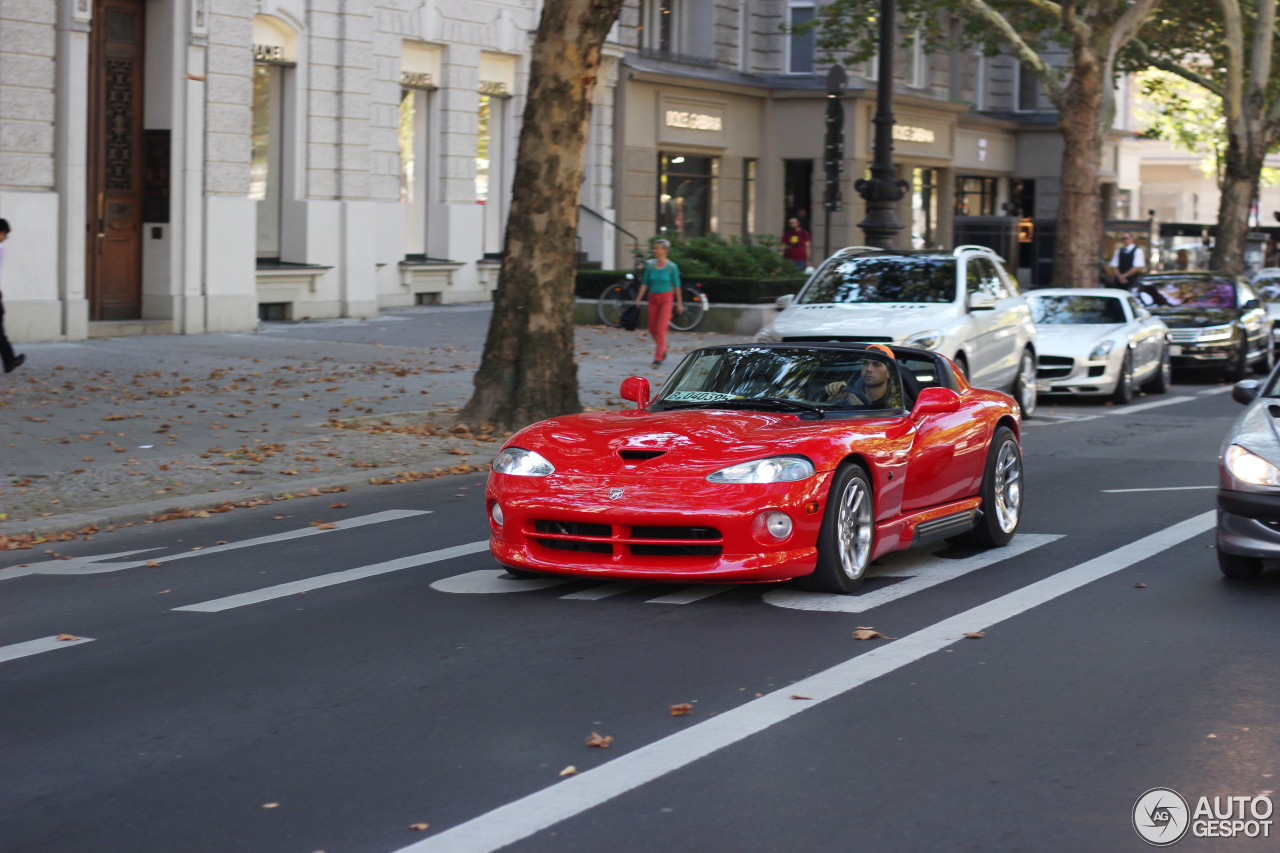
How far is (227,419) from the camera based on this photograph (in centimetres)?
1454

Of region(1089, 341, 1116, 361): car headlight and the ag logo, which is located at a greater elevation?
region(1089, 341, 1116, 361): car headlight

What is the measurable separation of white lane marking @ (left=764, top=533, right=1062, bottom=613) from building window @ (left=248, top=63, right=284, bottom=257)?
60.2 ft

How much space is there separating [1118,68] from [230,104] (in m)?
25.6

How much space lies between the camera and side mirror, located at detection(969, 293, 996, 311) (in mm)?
16875

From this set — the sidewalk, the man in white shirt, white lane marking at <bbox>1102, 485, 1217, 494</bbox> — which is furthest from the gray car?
the man in white shirt

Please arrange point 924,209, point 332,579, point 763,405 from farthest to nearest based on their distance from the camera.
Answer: point 924,209 < point 763,405 < point 332,579

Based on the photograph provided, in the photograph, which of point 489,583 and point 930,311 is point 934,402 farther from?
point 930,311

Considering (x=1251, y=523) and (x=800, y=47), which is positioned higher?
(x=800, y=47)

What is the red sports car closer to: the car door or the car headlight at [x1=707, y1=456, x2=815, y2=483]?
the car headlight at [x1=707, y1=456, x2=815, y2=483]

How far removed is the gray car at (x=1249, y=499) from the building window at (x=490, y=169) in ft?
78.2

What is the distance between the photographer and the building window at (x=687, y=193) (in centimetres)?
3628

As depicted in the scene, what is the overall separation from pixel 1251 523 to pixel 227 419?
9502mm

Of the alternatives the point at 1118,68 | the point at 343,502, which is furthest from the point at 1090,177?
the point at 343,502

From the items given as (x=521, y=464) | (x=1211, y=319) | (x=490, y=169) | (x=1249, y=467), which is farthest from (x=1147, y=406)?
(x=490, y=169)
